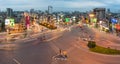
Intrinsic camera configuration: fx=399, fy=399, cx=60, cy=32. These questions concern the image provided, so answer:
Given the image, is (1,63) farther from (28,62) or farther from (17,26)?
(17,26)

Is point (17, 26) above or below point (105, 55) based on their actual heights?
below

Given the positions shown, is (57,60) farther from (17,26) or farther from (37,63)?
(17,26)

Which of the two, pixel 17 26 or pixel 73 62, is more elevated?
pixel 73 62

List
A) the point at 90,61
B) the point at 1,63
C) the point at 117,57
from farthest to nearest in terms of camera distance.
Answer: the point at 117,57 < the point at 90,61 < the point at 1,63

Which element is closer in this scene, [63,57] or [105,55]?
[63,57]

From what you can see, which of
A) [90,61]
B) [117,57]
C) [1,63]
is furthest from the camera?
[117,57]

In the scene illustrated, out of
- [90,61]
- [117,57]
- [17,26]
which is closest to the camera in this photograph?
[90,61]

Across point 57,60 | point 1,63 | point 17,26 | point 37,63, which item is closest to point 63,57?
point 57,60

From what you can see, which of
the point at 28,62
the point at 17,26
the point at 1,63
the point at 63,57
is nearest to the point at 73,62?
the point at 63,57

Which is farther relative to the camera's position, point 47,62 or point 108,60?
point 108,60
